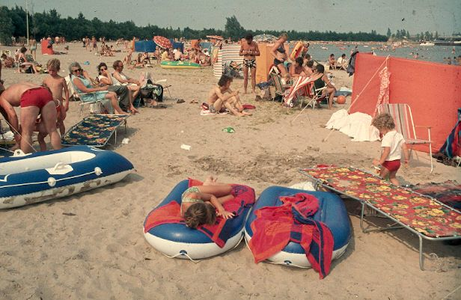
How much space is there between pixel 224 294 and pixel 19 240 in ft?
6.85

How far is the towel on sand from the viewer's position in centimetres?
339

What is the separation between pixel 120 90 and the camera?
9.05 m

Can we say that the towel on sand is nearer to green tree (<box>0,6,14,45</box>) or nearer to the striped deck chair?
the striped deck chair

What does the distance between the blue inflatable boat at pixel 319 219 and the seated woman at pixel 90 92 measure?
5.06 meters

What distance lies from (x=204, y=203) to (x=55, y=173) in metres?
2.01

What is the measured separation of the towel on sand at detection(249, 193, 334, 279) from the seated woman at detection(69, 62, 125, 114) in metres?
5.49

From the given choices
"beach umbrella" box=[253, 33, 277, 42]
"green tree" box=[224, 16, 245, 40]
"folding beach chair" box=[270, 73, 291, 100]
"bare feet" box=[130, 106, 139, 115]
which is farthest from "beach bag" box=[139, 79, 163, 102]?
"green tree" box=[224, 16, 245, 40]

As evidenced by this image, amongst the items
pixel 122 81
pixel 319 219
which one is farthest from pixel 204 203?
pixel 122 81

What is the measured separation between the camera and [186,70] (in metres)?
20.6

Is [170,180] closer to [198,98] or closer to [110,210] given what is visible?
[110,210]

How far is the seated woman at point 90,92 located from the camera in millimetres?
8219

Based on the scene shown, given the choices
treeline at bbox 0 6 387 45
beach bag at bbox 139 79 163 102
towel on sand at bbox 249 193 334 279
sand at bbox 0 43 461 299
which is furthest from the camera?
treeline at bbox 0 6 387 45

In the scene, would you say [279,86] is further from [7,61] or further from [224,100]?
[7,61]

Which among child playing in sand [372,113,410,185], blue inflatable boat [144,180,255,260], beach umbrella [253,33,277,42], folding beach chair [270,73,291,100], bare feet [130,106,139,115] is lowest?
blue inflatable boat [144,180,255,260]
